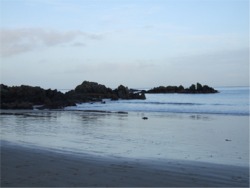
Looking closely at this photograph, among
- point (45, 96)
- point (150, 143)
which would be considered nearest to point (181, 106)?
point (45, 96)

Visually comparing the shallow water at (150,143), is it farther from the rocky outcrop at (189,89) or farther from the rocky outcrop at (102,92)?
the rocky outcrop at (189,89)

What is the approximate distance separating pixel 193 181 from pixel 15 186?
3.24 m

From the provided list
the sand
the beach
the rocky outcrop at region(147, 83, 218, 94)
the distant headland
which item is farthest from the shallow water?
the rocky outcrop at region(147, 83, 218, 94)

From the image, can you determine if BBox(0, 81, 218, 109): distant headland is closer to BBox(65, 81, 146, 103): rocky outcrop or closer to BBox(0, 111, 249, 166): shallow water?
BBox(65, 81, 146, 103): rocky outcrop

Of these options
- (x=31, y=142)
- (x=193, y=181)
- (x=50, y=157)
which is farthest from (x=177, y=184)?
(x=31, y=142)

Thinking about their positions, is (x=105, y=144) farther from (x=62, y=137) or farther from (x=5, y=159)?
(x=5, y=159)

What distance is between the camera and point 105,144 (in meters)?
11.4

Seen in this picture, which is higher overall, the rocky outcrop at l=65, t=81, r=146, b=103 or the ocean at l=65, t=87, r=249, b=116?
the rocky outcrop at l=65, t=81, r=146, b=103

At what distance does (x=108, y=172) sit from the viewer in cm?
728

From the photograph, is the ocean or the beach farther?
the ocean

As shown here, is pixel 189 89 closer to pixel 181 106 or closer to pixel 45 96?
pixel 181 106

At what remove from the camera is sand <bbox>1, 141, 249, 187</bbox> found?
6.44 meters

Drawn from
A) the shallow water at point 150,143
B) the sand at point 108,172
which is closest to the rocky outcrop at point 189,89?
the shallow water at point 150,143

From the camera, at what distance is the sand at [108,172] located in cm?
644
